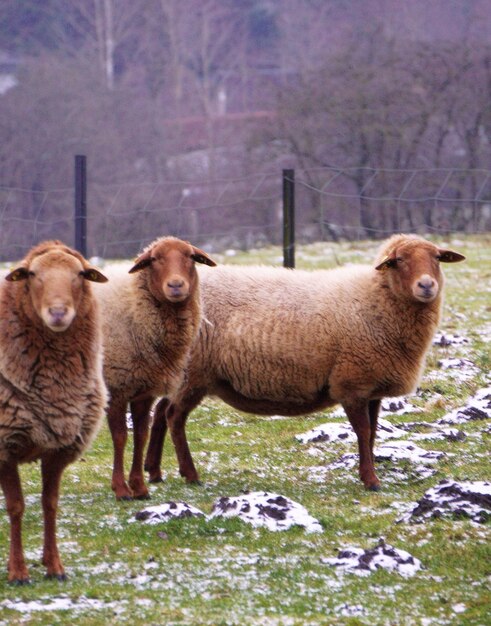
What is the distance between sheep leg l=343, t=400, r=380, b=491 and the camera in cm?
753

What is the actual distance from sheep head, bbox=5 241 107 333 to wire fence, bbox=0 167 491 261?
1253 cm

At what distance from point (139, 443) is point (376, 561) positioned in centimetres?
223

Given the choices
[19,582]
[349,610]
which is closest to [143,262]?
[19,582]

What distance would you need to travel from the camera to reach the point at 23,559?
5.57m

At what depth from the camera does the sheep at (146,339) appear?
7422 millimetres

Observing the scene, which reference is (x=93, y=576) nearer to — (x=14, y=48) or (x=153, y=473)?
(x=153, y=473)

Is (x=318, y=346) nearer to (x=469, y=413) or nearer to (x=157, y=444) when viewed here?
(x=157, y=444)

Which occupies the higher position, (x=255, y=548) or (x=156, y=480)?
(x=255, y=548)

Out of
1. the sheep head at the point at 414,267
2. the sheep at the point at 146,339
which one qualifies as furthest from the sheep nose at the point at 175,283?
the sheep head at the point at 414,267

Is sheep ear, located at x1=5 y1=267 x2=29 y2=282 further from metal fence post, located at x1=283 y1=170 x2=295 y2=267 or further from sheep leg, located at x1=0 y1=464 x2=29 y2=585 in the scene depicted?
metal fence post, located at x1=283 y1=170 x2=295 y2=267

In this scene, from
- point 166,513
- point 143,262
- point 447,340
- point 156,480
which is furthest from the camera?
point 447,340

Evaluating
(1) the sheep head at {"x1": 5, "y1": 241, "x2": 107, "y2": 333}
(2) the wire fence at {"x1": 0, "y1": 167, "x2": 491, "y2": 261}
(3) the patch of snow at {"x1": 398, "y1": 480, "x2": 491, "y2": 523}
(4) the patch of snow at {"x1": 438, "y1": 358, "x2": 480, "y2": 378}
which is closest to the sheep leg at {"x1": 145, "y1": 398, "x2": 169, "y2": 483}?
(3) the patch of snow at {"x1": 398, "y1": 480, "x2": 491, "y2": 523}

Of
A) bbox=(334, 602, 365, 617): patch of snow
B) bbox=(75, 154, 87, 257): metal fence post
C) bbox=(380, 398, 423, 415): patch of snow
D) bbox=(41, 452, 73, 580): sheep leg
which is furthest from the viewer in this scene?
bbox=(75, 154, 87, 257): metal fence post

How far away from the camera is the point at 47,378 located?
576cm
